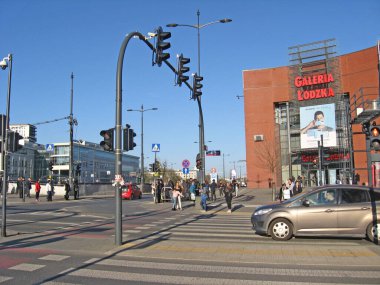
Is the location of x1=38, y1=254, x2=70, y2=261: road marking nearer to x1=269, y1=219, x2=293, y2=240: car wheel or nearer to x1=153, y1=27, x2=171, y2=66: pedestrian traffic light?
x1=269, y1=219, x2=293, y2=240: car wheel

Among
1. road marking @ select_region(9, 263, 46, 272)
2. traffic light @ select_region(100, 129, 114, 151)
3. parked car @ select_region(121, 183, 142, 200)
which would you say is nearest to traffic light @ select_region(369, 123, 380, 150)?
traffic light @ select_region(100, 129, 114, 151)

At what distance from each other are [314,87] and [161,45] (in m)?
42.4

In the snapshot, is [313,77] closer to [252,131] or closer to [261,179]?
[252,131]

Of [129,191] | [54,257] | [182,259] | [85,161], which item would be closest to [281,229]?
[182,259]

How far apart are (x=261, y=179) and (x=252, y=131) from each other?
266 inches

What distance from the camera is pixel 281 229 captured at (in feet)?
36.9

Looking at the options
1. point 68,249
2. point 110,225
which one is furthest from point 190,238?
point 110,225

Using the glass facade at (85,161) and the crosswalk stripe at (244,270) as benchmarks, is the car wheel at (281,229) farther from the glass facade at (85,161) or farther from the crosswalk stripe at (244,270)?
the glass facade at (85,161)

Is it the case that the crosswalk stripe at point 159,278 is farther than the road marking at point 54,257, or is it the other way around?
the road marking at point 54,257

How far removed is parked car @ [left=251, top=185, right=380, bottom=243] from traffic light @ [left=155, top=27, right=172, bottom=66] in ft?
19.1

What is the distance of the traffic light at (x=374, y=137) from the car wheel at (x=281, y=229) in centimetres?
307

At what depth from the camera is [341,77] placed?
5053cm

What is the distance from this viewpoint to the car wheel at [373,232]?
10.3 metres

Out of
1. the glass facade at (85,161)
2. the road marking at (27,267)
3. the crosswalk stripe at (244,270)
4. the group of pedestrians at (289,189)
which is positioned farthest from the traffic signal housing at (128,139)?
the glass facade at (85,161)
